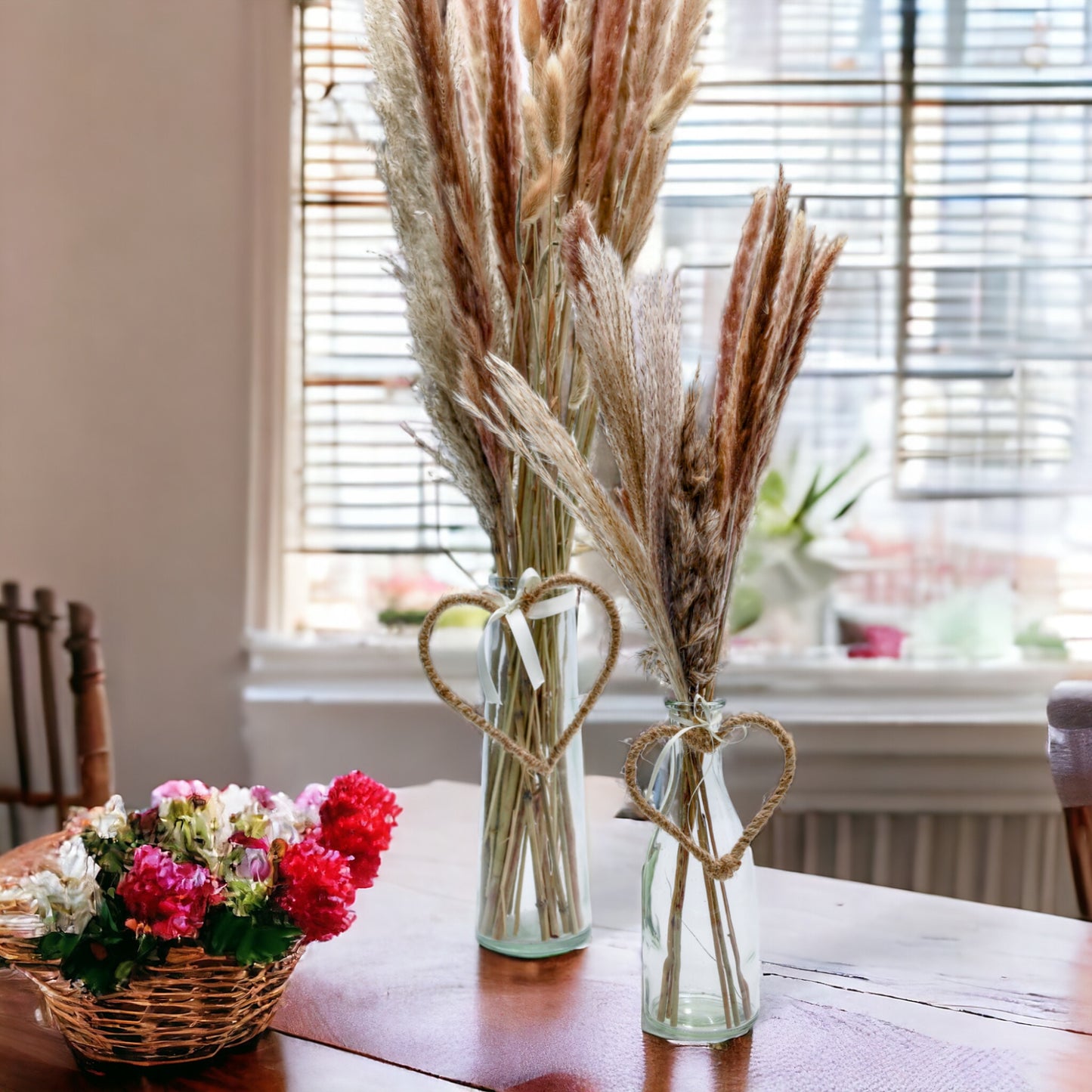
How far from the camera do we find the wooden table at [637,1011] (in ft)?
2.42

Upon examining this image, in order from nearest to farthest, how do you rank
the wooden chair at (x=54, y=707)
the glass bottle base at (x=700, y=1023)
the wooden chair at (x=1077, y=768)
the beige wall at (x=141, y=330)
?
1. the glass bottle base at (x=700, y=1023)
2. the wooden chair at (x=1077, y=768)
3. the wooden chair at (x=54, y=707)
4. the beige wall at (x=141, y=330)

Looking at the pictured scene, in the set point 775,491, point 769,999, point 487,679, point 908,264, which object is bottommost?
point 769,999

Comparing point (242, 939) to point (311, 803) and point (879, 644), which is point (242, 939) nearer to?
point (311, 803)

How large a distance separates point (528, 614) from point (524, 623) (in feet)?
0.06

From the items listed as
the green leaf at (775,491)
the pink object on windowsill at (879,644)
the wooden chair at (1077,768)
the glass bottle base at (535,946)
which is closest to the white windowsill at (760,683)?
the pink object on windowsill at (879,644)

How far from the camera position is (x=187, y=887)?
0.67 m

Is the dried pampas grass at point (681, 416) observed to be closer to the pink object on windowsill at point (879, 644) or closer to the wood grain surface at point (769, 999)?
the wood grain surface at point (769, 999)

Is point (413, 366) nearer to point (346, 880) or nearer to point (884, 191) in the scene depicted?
point (884, 191)

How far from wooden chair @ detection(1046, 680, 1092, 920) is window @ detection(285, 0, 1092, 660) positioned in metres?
0.81

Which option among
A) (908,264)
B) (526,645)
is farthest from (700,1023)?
(908,264)

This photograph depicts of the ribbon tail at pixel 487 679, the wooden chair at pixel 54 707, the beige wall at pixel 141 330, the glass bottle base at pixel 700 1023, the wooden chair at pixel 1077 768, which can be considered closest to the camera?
the glass bottle base at pixel 700 1023

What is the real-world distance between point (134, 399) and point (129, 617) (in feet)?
1.15

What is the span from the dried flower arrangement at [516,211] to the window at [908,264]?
3.30 feet

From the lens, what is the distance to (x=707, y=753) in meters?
0.75
